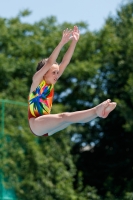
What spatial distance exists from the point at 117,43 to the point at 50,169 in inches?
152

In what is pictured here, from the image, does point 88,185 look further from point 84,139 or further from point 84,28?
point 84,28

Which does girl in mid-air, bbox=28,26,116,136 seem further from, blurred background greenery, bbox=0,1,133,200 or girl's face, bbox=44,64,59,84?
blurred background greenery, bbox=0,1,133,200

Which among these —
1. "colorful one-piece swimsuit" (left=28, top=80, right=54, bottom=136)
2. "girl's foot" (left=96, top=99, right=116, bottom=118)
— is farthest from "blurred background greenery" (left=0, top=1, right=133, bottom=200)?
"girl's foot" (left=96, top=99, right=116, bottom=118)

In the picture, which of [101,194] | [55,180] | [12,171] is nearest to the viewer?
[12,171]

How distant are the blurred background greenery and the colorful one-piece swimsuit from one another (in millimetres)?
7333

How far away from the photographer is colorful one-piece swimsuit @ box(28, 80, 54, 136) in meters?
7.80

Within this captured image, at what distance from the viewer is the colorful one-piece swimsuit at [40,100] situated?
7797 mm

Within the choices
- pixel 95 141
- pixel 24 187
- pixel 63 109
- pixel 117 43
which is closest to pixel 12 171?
pixel 24 187

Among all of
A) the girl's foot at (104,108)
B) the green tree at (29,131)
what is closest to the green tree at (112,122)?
the green tree at (29,131)

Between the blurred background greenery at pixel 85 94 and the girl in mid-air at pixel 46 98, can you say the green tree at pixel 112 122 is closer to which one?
the blurred background greenery at pixel 85 94

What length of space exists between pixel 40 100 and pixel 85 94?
9376 millimetres

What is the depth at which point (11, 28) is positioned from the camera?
1708 cm

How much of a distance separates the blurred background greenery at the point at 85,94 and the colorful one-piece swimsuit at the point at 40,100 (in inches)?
289

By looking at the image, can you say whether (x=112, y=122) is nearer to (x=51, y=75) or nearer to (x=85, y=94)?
(x=85, y=94)
